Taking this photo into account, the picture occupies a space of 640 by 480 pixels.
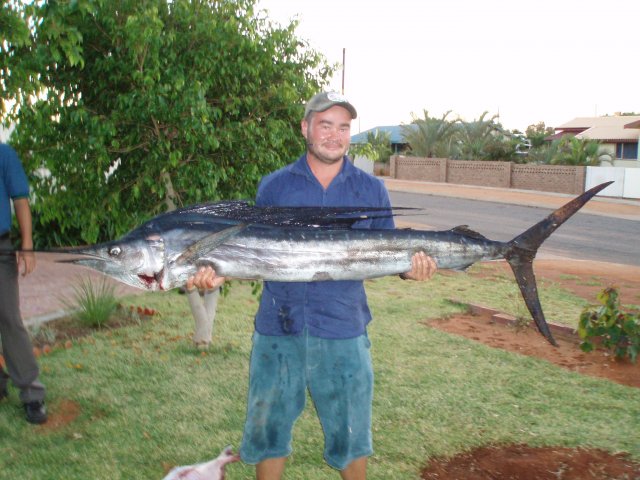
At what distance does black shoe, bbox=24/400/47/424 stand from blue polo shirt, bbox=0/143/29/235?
1.16m

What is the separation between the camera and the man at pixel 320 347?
2.88 metres

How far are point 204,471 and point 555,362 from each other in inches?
138

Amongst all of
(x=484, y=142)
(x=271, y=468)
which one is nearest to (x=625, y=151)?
(x=484, y=142)

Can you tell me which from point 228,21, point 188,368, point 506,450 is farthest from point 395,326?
point 228,21

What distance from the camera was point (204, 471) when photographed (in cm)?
344

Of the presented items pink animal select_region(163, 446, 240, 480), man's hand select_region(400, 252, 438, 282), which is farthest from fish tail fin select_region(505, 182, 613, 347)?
pink animal select_region(163, 446, 240, 480)

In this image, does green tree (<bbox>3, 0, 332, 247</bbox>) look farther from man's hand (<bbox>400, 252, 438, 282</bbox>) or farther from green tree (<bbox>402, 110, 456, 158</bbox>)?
green tree (<bbox>402, 110, 456, 158</bbox>)

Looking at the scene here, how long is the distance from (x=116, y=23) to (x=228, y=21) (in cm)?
79

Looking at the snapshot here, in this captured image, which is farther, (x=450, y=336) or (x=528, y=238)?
(x=450, y=336)

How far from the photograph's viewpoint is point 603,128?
41344mm

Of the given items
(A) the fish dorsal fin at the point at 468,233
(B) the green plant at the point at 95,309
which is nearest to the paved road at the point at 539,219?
(B) the green plant at the point at 95,309

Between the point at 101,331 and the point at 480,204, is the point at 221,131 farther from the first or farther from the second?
the point at 480,204

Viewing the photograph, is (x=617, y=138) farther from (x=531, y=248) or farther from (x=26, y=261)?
(x=26, y=261)

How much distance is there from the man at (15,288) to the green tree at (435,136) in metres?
35.0
